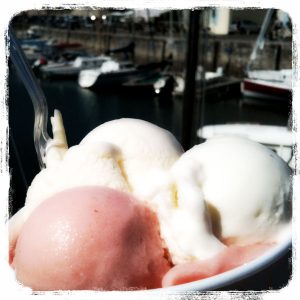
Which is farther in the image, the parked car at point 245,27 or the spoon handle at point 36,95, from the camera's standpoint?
the parked car at point 245,27

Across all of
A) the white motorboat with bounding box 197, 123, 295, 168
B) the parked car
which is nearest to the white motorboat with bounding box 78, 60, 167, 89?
the parked car

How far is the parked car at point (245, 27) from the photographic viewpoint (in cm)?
1315

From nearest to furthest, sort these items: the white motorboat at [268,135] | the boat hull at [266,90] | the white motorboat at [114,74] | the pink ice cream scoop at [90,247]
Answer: the pink ice cream scoop at [90,247] < the white motorboat at [268,135] < the boat hull at [266,90] < the white motorboat at [114,74]

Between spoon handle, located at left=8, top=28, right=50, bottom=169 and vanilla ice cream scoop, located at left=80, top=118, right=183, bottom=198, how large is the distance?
156 millimetres

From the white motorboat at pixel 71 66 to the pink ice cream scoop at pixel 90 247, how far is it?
12357mm

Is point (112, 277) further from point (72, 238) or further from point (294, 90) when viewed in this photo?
point (294, 90)

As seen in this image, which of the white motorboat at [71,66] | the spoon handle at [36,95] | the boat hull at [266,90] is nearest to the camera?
the spoon handle at [36,95]

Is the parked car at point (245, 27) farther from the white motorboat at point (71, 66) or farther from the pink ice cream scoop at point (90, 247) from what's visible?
the pink ice cream scoop at point (90, 247)

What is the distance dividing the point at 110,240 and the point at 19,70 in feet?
1.88

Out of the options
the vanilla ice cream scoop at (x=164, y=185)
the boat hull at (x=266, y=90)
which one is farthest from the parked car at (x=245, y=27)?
the vanilla ice cream scoop at (x=164, y=185)

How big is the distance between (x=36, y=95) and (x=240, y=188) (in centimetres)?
59

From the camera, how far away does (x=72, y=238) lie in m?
0.93

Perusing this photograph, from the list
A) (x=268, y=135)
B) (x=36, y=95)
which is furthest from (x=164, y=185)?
(x=268, y=135)

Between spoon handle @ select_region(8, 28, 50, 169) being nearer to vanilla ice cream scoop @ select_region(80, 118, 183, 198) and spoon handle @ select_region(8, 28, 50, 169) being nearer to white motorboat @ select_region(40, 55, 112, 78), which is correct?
vanilla ice cream scoop @ select_region(80, 118, 183, 198)
